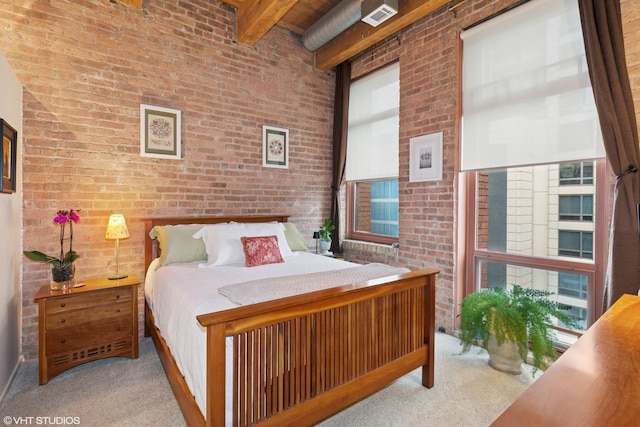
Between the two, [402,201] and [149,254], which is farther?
[402,201]

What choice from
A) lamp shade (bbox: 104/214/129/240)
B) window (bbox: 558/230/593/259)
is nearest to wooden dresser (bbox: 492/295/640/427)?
window (bbox: 558/230/593/259)

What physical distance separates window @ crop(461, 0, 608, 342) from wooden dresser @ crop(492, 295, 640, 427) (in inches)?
68.5

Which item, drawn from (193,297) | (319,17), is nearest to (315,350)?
(193,297)

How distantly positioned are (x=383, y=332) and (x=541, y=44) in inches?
101

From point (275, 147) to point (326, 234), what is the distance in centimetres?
126

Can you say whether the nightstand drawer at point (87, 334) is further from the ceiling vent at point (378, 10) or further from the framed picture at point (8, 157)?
the ceiling vent at point (378, 10)

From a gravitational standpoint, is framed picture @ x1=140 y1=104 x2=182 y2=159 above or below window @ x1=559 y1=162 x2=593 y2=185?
above

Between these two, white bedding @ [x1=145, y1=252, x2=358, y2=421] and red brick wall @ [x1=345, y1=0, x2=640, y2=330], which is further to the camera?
red brick wall @ [x1=345, y1=0, x2=640, y2=330]

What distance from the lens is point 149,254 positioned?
3.14m

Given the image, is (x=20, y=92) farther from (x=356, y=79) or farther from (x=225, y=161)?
(x=356, y=79)

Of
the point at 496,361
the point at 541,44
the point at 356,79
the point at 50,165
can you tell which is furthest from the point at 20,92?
the point at 496,361

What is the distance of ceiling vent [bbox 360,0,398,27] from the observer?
115 inches

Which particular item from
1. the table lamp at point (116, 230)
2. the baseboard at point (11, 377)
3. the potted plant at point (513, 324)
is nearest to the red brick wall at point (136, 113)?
the baseboard at point (11, 377)

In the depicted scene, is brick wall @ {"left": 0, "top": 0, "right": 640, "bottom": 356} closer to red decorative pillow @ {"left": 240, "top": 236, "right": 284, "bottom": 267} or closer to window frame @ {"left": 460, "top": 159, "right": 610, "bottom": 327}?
window frame @ {"left": 460, "top": 159, "right": 610, "bottom": 327}
